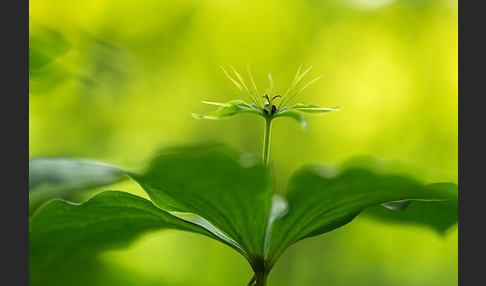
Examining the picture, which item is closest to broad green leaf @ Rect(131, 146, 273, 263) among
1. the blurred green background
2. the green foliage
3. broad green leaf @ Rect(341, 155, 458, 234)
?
the green foliage

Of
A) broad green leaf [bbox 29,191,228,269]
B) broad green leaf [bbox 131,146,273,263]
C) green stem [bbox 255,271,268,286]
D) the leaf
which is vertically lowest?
green stem [bbox 255,271,268,286]

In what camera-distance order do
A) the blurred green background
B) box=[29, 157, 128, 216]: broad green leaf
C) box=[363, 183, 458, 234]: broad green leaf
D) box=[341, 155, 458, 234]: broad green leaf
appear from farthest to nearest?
Answer: the blurred green background, box=[363, 183, 458, 234]: broad green leaf, box=[341, 155, 458, 234]: broad green leaf, box=[29, 157, 128, 216]: broad green leaf

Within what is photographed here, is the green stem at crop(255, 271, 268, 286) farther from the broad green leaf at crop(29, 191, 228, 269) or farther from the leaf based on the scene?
the leaf

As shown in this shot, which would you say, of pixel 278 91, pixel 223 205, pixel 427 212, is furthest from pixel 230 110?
pixel 278 91

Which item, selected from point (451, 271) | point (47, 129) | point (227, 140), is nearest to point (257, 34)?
point (227, 140)

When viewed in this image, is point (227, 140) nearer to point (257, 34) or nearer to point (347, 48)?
point (257, 34)

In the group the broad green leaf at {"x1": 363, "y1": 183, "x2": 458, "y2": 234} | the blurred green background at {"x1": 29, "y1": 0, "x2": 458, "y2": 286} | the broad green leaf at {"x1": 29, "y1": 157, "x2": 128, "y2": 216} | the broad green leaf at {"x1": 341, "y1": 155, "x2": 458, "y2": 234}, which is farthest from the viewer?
the blurred green background at {"x1": 29, "y1": 0, "x2": 458, "y2": 286}

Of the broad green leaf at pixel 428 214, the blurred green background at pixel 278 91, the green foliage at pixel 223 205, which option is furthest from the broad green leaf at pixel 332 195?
the blurred green background at pixel 278 91
